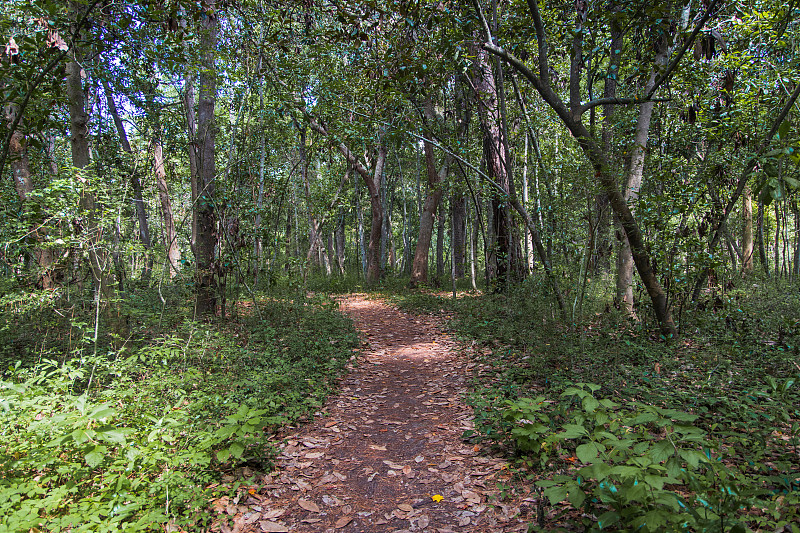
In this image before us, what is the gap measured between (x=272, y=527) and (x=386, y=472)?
104cm

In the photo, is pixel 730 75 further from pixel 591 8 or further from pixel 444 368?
pixel 444 368

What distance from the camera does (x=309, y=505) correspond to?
3.12 metres

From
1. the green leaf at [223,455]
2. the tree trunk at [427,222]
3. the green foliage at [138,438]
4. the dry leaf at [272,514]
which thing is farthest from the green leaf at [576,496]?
the tree trunk at [427,222]

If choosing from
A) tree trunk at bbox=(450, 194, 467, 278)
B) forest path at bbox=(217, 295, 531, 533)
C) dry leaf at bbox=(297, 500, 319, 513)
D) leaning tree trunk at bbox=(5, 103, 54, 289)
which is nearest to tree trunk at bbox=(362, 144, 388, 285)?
tree trunk at bbox=(450, 194, 467, 278)

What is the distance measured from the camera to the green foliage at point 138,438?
256 centimetres

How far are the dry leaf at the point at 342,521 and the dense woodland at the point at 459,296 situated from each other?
90 centimetres

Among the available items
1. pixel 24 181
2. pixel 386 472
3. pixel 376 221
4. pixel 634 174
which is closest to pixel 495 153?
pixel 634 174

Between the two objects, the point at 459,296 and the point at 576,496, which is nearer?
the point at 576,496

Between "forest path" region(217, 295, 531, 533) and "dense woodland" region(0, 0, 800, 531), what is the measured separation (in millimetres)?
292

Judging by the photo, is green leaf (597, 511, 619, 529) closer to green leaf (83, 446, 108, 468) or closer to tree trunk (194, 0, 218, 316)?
green leaf (83, 446, 108, 468)

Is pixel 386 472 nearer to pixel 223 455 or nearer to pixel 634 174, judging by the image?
pixel 223 455

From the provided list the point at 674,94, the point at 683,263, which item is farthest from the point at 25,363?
the point at 674,94

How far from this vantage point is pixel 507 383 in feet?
15.8

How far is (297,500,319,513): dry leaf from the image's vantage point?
10.1 ft
